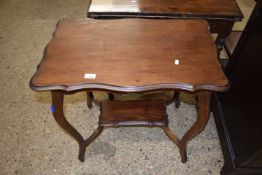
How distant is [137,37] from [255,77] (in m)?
0.56

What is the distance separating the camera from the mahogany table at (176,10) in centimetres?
129

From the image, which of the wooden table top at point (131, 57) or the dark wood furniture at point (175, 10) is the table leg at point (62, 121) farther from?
the dark wood furniture at point (175, 10)

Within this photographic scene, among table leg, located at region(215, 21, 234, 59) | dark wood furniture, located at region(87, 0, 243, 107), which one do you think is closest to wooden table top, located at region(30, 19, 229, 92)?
dark wood furniture, located at region(87, 0, 243, 107)

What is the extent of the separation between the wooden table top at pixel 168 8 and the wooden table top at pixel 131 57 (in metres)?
0.19

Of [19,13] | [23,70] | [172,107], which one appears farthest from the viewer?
[19,13]

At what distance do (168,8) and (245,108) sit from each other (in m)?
0.68

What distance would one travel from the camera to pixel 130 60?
938mm

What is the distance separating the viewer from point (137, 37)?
1037 mm

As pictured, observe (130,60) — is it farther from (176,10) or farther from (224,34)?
(224,34)

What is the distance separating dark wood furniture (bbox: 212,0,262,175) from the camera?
1026 millimetres

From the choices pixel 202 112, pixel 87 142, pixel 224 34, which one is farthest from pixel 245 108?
pixel 87 142

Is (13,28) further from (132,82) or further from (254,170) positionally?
(254,170)

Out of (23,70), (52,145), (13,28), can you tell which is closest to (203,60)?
(52,145)

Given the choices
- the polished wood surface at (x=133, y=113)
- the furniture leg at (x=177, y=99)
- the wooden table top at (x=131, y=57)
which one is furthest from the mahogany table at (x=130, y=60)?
the furniture leg at (x=177, y=99)
